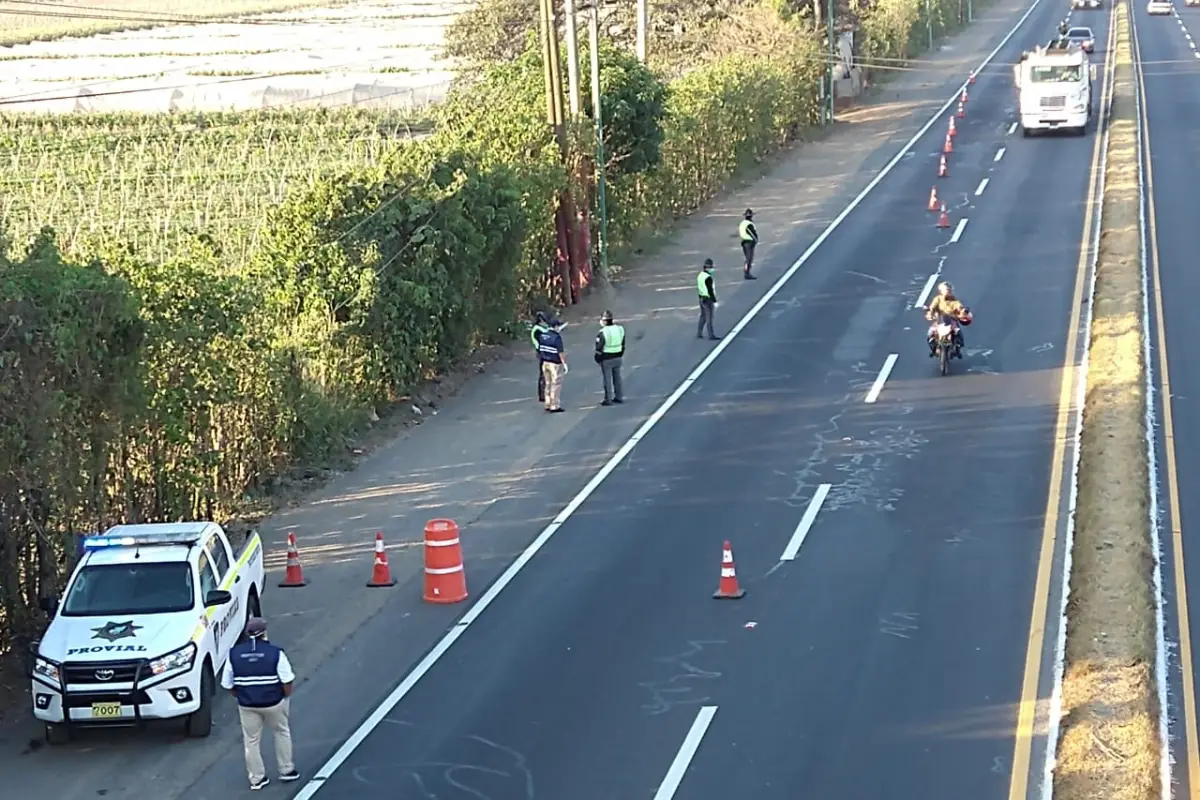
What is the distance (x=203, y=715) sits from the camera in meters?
14.1

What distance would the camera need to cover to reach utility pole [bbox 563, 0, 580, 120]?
105 feet

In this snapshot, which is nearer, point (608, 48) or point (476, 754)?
point (476, 754)

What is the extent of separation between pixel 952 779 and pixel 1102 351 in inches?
608

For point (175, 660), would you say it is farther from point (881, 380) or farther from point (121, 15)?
point (121, 15)

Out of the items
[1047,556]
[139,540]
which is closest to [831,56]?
[1047,556]

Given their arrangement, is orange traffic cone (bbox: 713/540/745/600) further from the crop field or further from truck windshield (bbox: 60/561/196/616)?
the crop field

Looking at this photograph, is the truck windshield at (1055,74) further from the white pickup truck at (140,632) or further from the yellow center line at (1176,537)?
the white pickup truck at (140,632)

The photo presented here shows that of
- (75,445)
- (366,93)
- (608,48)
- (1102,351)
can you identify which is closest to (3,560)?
(75,445)

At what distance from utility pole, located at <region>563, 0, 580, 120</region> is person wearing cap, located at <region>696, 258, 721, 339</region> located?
5857 millimetres

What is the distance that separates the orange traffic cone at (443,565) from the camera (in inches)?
673

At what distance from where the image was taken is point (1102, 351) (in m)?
26.6

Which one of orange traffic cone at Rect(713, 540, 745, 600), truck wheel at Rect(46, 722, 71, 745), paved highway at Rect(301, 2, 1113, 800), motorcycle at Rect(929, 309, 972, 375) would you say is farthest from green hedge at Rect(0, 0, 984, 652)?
motorcycle at Rect(929, 309, 972, 375)

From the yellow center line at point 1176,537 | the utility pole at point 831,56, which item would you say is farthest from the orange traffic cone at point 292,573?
the utility pole at point 831,56

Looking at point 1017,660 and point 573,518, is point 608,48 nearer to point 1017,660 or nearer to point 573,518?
point 573,518
